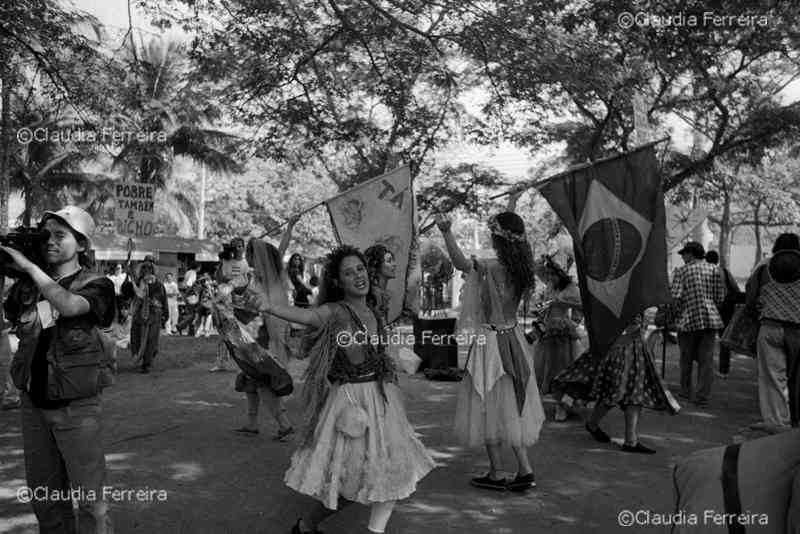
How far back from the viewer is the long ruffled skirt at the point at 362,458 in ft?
13.5

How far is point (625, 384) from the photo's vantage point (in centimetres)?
672

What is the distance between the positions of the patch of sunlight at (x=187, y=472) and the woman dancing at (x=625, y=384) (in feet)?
11.3

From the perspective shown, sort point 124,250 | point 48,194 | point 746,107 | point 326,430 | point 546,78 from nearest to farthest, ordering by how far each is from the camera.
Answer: point 326,430, point 546,78, point 746,107, point 124,250, point 48,194

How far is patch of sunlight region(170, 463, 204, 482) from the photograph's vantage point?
5.66 meters

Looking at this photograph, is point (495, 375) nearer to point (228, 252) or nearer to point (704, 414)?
point (228, 252)

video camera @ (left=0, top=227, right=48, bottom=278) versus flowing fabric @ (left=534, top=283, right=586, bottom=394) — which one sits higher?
video camera @ (left=0, top=227, right=48, bottom=278)

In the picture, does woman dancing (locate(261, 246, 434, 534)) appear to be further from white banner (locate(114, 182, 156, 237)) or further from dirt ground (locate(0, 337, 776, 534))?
white banner (locate(114, 182, 156, 237))

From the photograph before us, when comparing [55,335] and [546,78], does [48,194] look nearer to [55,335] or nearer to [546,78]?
[546,78]

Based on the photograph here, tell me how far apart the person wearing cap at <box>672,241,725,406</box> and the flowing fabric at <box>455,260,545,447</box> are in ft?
14.9

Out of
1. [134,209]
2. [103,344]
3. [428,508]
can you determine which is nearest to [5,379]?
[134,209]

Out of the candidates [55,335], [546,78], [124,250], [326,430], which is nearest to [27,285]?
[55,335]

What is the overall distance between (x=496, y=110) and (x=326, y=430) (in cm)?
1111

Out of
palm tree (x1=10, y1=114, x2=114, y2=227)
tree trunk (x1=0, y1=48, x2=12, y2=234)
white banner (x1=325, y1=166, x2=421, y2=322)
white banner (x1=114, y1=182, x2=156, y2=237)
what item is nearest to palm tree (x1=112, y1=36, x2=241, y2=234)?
palm tree (x1=10, y1=114, x2=114, y2=227)

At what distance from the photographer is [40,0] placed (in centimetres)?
877
